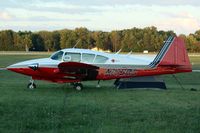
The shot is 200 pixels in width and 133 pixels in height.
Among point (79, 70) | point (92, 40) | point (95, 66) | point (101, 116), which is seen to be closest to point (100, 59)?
point (95, 66)

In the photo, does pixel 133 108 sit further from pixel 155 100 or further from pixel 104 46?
pixel 104 46

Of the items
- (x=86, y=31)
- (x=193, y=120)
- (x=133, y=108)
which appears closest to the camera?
(x=193, y=120)

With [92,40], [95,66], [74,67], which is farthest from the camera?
[92,40]

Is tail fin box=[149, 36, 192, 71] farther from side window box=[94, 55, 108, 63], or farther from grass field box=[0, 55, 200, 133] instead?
grass field box=[0, 55, 200, 133]

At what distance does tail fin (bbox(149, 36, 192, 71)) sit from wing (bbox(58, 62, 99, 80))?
2467 millimetres

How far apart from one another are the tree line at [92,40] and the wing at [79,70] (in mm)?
87266

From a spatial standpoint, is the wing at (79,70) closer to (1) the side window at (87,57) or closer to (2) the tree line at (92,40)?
(1) the side window at (87,57)

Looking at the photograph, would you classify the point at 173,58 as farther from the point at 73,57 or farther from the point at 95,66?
the point at 73,57

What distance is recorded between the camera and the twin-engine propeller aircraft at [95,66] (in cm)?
1834

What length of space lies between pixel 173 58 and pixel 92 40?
107109 mm

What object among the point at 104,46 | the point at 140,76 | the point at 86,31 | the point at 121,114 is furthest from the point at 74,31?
the point at 121,114

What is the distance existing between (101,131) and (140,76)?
11.1 metres

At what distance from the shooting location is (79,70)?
18.3 metres

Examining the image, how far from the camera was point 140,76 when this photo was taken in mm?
19031
